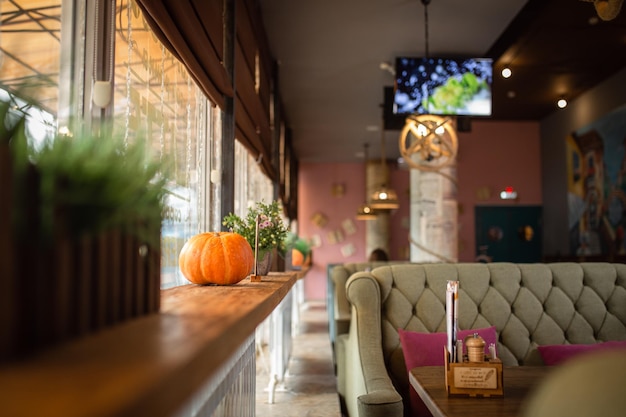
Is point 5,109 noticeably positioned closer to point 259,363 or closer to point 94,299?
point 94,299

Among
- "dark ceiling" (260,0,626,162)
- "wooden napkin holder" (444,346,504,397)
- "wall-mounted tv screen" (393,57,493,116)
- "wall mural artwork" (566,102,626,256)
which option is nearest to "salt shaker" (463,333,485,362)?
"wooden napkin holder" (444,346,504,397)

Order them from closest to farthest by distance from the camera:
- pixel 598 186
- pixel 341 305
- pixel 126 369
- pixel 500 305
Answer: pixel 126 369 < pixel 500 305 < pixel 341 305 < pixel 598 186

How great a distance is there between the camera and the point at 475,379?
5.25ft

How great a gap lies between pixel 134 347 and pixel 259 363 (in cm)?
496

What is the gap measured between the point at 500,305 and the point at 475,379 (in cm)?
125

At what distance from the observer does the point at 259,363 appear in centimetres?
542

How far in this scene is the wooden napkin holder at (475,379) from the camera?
160 cm

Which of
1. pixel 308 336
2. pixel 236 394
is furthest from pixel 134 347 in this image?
pixel 308 336

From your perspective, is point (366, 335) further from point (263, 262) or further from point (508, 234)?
point (508, 234)

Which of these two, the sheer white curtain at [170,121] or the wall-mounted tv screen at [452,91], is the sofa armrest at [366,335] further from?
the wall-mounted tv screen at [452,91]

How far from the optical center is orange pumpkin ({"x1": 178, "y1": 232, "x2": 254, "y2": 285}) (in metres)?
1.69

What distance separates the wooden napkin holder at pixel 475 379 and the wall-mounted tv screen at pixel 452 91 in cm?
399

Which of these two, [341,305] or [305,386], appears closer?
[305,386]

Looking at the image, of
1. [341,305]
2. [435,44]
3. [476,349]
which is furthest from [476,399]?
[435,44]
